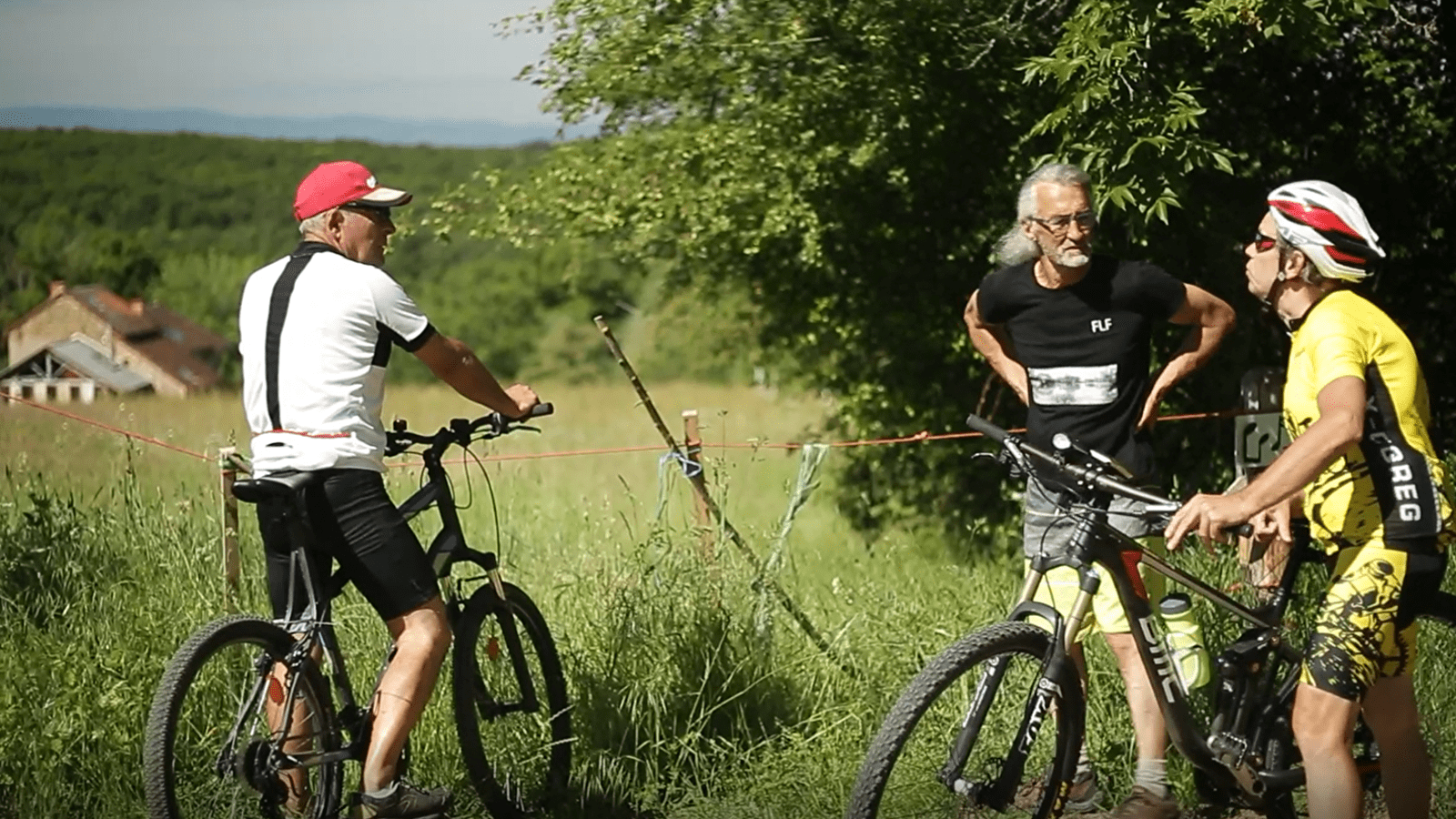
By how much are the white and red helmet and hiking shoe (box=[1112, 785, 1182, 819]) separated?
148 cm

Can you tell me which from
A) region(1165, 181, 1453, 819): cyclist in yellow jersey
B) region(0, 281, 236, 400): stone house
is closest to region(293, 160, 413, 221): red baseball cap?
region(1165, 181, 1453, 819): cyclist in yellow jersey

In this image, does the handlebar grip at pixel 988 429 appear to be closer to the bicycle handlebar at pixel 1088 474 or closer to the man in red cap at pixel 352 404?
the bicycle handlebar at pixel 1088 474

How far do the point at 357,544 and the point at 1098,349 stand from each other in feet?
6.87

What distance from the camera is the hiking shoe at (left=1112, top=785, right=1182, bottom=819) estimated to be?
4.74 metres

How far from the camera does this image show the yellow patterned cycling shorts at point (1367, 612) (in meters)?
4.18

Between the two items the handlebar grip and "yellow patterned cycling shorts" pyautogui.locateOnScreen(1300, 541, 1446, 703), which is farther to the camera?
the handlebar grip

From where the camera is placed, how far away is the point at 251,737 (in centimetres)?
444

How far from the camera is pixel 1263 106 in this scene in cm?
1054

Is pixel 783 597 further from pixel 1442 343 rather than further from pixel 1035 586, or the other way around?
pixel 1442 343

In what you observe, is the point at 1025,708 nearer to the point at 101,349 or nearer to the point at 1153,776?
the point at 1153,776

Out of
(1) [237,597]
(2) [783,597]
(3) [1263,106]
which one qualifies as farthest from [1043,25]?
(1) [237,597]

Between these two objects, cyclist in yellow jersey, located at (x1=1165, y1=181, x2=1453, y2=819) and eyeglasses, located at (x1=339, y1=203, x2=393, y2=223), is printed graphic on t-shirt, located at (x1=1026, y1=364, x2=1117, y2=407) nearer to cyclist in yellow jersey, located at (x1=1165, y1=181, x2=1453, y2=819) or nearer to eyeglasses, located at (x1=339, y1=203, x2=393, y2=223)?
cyclist in yellow jersey, located at (x1=1165, y1=181, x2=1453, y2=819)

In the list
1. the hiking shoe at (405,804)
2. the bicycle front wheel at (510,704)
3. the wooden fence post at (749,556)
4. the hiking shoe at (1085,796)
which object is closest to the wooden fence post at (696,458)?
the wooden fence post at (749,556)

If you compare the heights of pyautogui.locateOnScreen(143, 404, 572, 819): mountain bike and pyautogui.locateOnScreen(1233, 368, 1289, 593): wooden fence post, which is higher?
pyautogui.locateOnScreen(1233, 368, 1289, 593): wooden fence post
